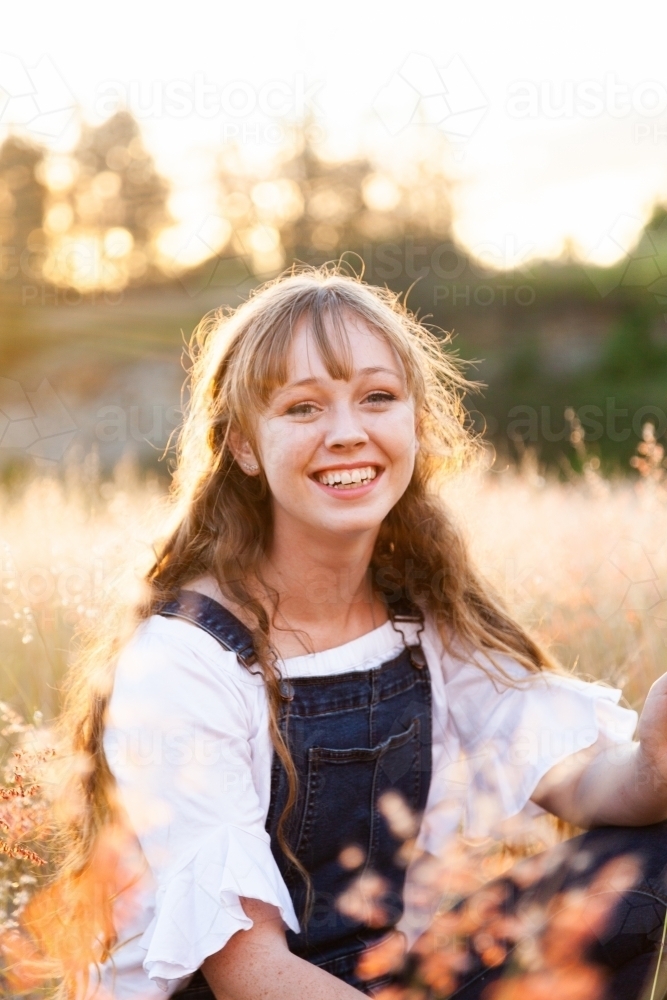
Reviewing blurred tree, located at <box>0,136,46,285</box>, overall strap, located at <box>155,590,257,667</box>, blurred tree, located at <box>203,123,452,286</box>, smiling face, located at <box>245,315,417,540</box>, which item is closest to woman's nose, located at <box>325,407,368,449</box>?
smiling face, located at <box>245,315,417,540</box>

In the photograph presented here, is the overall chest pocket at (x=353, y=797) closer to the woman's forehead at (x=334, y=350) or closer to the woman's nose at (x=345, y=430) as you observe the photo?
the woman's nose at (x=345, y=430)

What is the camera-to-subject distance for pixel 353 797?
162 centimetres

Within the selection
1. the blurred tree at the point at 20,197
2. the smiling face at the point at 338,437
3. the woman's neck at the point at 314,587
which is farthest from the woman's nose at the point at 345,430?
the blurred tree at the point at 20,197

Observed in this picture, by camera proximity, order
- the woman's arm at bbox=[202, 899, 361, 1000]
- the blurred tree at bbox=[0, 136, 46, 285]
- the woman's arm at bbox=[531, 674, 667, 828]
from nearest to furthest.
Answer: the woman's arm at bbox=[202, 899, 361, 1000]
the woman's arm at bbox=[531, 674, 667, 828]
the blurred tree at bbox=[0, 136, 46, 285]

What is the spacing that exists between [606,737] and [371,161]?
13388 millimetres

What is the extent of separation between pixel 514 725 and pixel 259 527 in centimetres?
59

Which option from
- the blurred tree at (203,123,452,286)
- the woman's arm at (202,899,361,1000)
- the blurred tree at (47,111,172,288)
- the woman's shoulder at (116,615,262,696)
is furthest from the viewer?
the blurred tree at (47,111,172,288)

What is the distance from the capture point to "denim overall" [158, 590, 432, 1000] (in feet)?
5.02

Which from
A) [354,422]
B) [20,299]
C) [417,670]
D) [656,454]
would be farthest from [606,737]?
[20,299]

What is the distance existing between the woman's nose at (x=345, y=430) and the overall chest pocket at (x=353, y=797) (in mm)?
501

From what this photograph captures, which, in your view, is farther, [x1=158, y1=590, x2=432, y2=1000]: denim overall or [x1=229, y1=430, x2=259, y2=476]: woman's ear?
[x1=229, y1=430, x2=259, y2=476]: woman's ear

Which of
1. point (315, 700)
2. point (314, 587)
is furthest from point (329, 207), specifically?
point (315, 700)

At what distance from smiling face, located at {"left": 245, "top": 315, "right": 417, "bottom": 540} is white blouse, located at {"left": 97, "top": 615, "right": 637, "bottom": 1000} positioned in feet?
0.87

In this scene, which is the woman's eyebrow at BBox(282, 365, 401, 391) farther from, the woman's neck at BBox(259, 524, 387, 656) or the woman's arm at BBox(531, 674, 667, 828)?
the woman's arm at BBox(531, 674, 667, 828)
